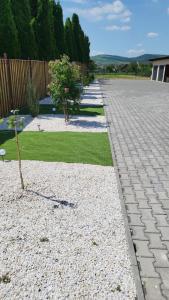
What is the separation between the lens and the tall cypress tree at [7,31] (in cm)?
Result: 1258

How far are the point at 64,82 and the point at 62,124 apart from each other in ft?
5.10

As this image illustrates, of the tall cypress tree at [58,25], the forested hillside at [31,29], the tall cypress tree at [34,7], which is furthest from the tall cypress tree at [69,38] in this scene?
the tall cypress tree at [34,7]

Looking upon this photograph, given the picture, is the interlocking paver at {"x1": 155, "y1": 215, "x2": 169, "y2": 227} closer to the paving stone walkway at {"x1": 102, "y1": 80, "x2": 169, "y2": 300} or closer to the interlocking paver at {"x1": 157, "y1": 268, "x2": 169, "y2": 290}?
the paving stone walkway at {"x1": 102, "y1": 80, "x2": 169, "y2": 300}

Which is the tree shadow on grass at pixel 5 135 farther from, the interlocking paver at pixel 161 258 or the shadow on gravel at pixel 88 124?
the interlocking paver at pixel 161 258

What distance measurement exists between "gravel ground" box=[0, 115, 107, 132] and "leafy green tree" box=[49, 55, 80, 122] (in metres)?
0.70

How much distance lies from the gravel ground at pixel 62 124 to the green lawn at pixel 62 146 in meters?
0.70

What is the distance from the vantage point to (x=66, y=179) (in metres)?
5.11

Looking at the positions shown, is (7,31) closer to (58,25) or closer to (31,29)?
(31,29)

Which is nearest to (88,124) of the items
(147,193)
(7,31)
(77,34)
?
(147,193)

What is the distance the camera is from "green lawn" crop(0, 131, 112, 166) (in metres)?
6.23

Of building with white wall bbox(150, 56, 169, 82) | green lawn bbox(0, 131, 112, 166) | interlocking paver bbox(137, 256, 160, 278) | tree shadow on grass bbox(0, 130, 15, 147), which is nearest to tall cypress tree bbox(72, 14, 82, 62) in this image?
building with white wall bbox(150, 56, 169, 82)

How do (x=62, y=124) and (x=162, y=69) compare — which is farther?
(x=162, y=69)

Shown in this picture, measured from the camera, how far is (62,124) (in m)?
9.91

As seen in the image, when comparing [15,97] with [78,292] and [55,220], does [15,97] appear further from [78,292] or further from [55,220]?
[78,292]
